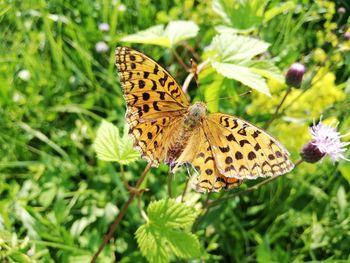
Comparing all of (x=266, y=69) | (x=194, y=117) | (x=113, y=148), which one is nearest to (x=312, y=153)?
(x=266, y=69)

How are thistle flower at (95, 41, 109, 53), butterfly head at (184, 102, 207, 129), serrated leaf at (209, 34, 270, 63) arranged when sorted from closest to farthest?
butterfly head at (184, 102, 207, 129) → serrated leaf at (209, 34, 270, 63) → thistle flower at (95, 41, 109, 53)

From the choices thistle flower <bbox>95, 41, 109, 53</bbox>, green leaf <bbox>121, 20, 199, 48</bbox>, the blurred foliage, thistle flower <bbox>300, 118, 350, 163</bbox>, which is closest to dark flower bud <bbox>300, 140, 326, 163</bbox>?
thistle flower <bbox>300, 118, 350, 163</bbox>

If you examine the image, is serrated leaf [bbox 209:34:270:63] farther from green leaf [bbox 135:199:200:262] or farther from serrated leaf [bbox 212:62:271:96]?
green leaf [bbox 135:199:200:262]

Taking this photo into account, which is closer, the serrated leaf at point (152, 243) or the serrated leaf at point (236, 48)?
the serrated leaf at point (152, 243)

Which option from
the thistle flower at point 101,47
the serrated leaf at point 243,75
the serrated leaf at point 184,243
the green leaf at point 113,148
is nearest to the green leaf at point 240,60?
the serrated leaf at point 243,75

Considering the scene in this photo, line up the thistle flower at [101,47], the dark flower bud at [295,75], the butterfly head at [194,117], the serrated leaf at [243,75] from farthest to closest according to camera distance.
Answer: the thistle flower at [101,47]
the dark flower bud at [295,75]
the serrated leaf at [243,75]
the butterfly head at [194,117]

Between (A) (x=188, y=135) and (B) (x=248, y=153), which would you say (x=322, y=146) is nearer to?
(B) (x=248, y=153)

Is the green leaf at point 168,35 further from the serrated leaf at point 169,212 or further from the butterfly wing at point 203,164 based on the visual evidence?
the serrated leaf at point 169,212
